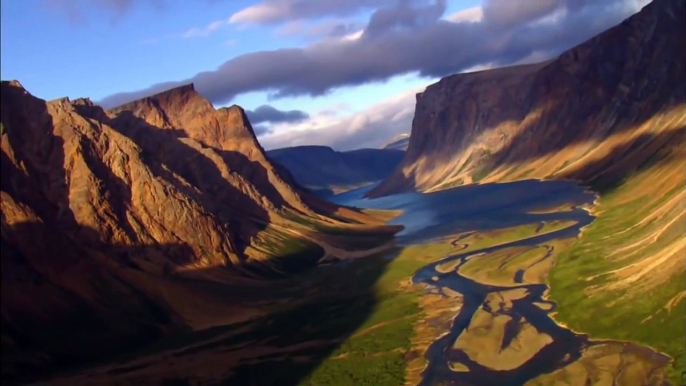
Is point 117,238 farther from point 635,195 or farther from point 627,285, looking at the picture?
point 635,195

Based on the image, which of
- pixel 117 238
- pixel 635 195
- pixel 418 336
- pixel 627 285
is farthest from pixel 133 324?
pixel 635 195

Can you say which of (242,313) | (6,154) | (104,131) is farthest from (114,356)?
(104,131)

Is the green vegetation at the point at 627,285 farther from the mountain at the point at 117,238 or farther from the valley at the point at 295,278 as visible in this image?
the mountain at the point at 117,238

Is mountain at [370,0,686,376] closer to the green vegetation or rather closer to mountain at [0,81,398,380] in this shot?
the green vegetation

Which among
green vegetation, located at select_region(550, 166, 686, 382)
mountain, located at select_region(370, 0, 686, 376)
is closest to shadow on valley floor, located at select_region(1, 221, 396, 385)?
green vegetation, located at select_region(550, 166, 686, 382)

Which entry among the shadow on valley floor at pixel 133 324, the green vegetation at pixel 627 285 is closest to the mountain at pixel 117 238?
the shadow on valley floor at pixel 133 324

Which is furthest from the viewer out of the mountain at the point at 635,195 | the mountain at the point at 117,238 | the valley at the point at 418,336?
the mountain at the point at 117,238
